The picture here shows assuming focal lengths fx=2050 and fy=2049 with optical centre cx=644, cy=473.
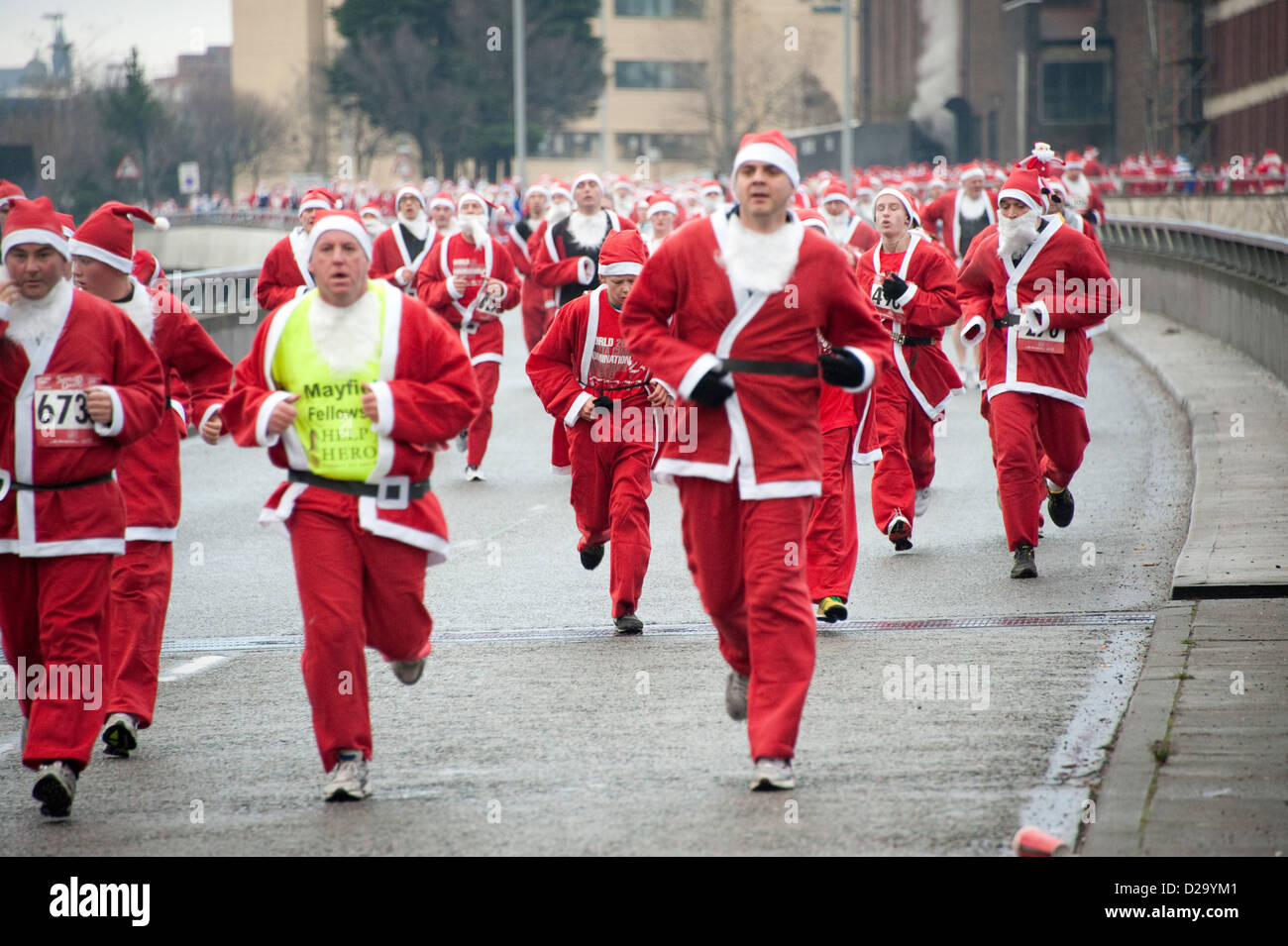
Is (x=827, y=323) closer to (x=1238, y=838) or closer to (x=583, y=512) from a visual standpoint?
A: (x=1238, y=838)

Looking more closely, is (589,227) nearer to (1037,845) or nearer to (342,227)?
(342,227)

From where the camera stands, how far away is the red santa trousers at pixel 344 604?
6176mm

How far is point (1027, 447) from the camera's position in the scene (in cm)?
1027

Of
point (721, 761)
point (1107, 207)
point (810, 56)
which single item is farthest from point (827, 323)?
point (810, 56)

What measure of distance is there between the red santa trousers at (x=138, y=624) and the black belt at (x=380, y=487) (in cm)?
133

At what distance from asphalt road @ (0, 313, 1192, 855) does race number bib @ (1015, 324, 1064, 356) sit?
44.0 inches

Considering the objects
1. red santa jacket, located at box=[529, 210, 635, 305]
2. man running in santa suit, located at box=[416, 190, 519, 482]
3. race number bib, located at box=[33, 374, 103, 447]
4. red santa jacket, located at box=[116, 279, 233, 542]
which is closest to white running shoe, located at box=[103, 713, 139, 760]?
red santa jacket, located at box=[116, 279, 233, 542]

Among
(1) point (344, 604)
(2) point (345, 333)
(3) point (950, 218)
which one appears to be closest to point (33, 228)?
(2) point (345, 333)

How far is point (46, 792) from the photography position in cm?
623

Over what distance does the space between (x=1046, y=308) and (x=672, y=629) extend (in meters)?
2.67

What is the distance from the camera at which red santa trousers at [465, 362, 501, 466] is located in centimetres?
1528

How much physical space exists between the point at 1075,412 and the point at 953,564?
101cm
